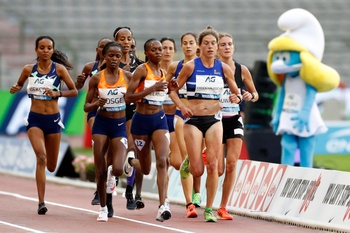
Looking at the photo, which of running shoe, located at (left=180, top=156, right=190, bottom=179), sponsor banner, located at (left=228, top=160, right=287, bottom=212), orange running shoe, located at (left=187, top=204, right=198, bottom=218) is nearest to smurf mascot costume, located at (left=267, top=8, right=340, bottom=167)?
sponsor banner, located at (left=228, top=160, right=287, bottom=212)

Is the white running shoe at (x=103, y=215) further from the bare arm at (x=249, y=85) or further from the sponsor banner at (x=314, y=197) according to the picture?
the bare arm at (x=249, y=85)

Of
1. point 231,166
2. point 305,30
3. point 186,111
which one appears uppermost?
point 305,30

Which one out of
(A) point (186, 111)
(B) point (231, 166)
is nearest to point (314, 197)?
(B) point (231, 166)

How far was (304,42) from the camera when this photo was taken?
17.5 meters

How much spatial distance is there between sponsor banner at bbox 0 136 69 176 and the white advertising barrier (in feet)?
22.7

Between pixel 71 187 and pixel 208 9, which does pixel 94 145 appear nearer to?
pixel 71 187

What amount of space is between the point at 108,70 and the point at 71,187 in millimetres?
6229

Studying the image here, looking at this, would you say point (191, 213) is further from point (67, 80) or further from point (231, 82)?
point (67, 80)

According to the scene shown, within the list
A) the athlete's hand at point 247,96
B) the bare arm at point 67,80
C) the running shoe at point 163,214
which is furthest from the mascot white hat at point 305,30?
the running shoe at point 163,214

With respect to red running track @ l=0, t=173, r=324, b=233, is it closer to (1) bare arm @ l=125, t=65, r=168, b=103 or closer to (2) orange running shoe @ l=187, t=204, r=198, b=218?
(2) orange running shoe @ l=187, t=204, r=198, b=218

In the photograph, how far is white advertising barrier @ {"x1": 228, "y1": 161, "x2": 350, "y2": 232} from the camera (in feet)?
Result: 38.4

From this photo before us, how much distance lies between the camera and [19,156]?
20.9 metres

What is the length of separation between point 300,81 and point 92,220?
21.2ft

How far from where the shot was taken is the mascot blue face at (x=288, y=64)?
682 inches
